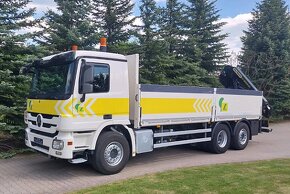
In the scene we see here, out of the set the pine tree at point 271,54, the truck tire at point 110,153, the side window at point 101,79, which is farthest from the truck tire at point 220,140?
the pine tree at point 271,54

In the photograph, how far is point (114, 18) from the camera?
15.1 meters

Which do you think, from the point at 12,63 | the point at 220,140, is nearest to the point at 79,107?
the point at 12,63

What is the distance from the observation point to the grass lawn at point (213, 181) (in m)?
6.46

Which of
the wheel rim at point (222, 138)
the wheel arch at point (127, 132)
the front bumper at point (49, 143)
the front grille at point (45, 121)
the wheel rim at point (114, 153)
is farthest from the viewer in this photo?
the wheel rim at point (222, 138)

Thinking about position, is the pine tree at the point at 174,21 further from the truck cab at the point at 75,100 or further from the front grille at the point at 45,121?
the front grille at the point at 45,121

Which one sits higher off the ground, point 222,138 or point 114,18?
point 114,18

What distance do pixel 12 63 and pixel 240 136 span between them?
7.90 meters

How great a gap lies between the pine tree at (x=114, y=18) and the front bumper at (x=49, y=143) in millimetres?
7659

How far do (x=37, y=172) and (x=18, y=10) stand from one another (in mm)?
5613

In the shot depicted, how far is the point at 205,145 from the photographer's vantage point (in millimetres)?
10750

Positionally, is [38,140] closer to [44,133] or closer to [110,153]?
[44,133]

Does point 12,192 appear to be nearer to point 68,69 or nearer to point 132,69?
point 68,69

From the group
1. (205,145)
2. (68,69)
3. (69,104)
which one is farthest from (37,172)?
(205,145)

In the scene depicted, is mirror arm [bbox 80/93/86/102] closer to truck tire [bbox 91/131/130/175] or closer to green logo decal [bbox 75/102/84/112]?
green logo decal [bbox 75/102/84/112]
